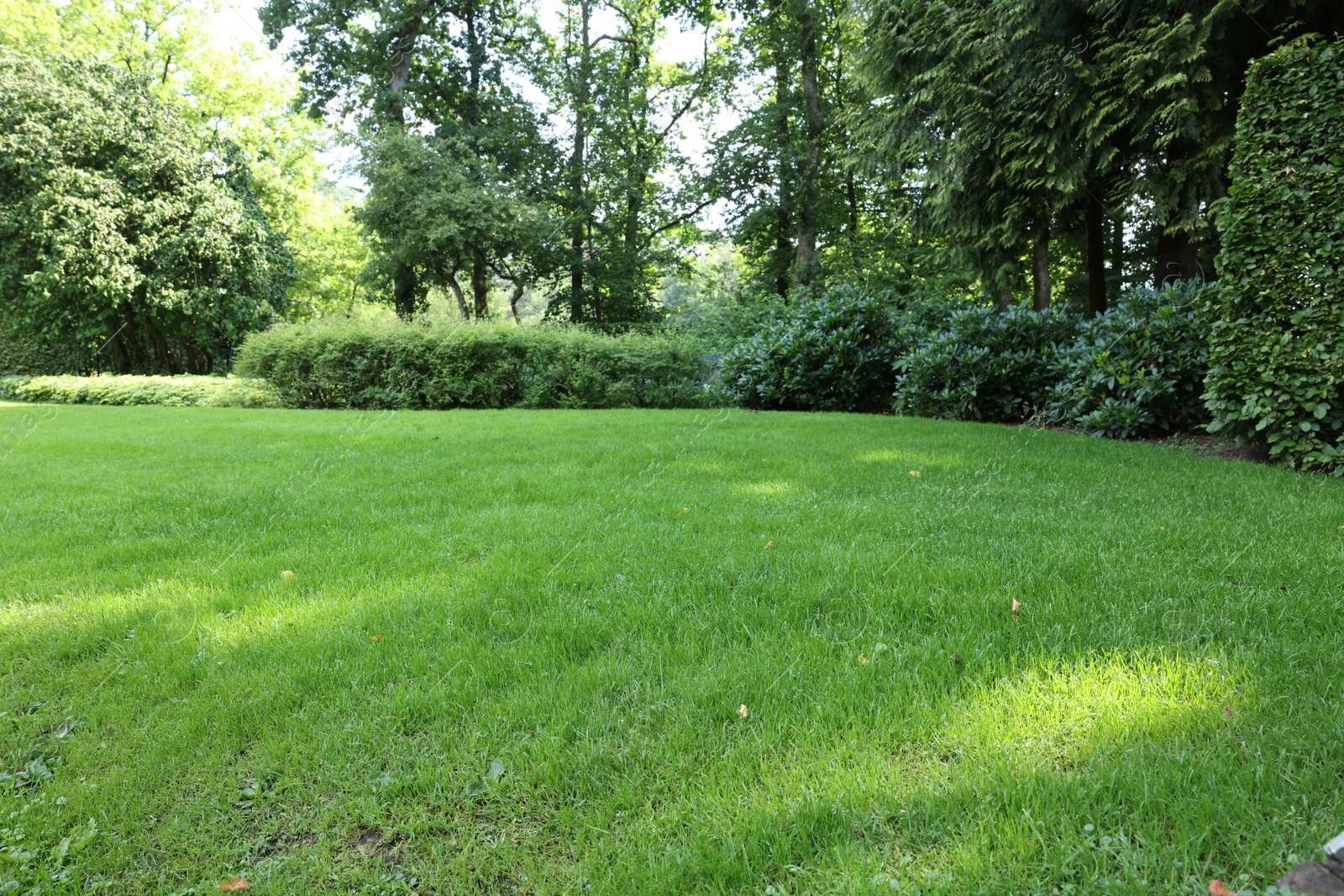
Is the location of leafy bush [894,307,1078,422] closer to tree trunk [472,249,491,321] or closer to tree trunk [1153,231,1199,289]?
tree trunk [1153,231,1199,289]

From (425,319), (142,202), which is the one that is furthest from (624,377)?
(142,202)

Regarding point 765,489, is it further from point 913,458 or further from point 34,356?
point 34,356

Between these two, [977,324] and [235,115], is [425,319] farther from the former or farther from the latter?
[235,115]

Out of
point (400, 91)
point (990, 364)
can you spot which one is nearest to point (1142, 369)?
point (990, 364)

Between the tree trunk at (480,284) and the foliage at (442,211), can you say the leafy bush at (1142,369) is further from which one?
the tree trunk at (480,284)

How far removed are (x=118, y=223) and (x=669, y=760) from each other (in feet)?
78.5

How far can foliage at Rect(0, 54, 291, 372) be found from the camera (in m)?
17.5

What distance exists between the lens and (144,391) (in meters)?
15.5

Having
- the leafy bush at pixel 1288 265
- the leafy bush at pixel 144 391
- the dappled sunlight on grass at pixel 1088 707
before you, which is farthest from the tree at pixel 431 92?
the dappled sunlight on grass at pixel 1088 707

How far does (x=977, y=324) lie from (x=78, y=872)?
952cm

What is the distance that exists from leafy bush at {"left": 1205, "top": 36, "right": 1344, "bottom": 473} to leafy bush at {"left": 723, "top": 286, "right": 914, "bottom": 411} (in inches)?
186

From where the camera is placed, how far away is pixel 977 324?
346 inches

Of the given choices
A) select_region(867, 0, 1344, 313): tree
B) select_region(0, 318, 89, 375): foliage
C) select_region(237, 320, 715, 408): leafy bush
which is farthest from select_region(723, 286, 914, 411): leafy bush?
select_region(0, 318, 89, 375): foliage

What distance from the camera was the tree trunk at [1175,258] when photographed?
8.55 metres
